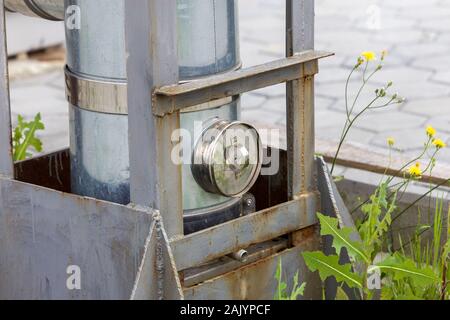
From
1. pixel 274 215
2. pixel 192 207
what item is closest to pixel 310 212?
pixel 274 215

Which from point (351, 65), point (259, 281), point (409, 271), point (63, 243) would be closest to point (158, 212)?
point (63, 243)

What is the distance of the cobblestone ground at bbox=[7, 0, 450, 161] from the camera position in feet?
16.0

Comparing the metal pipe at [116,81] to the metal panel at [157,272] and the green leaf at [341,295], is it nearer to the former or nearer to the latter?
the metal panel at [157,272]

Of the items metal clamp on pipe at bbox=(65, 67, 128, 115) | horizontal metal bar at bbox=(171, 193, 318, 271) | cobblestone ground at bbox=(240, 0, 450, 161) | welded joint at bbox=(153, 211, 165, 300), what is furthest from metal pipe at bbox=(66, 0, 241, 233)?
cobblestone ground at bbox=(240, 0, 450, 161)

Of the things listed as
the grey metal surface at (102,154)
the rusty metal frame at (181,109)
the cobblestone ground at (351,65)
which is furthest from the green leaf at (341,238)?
the cobblestone ground at (351,65)

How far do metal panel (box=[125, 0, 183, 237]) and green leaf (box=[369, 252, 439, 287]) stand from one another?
55 cm

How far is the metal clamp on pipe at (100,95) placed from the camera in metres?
2.68

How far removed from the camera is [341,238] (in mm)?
2725

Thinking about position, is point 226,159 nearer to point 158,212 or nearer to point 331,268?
point 158,212

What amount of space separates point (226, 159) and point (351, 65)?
10.6 feet

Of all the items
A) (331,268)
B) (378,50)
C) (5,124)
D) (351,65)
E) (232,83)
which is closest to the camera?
(232,83)

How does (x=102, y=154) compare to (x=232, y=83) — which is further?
(x=102, y=154)

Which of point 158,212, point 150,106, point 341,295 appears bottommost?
point 341,295

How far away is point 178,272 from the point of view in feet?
8.66
